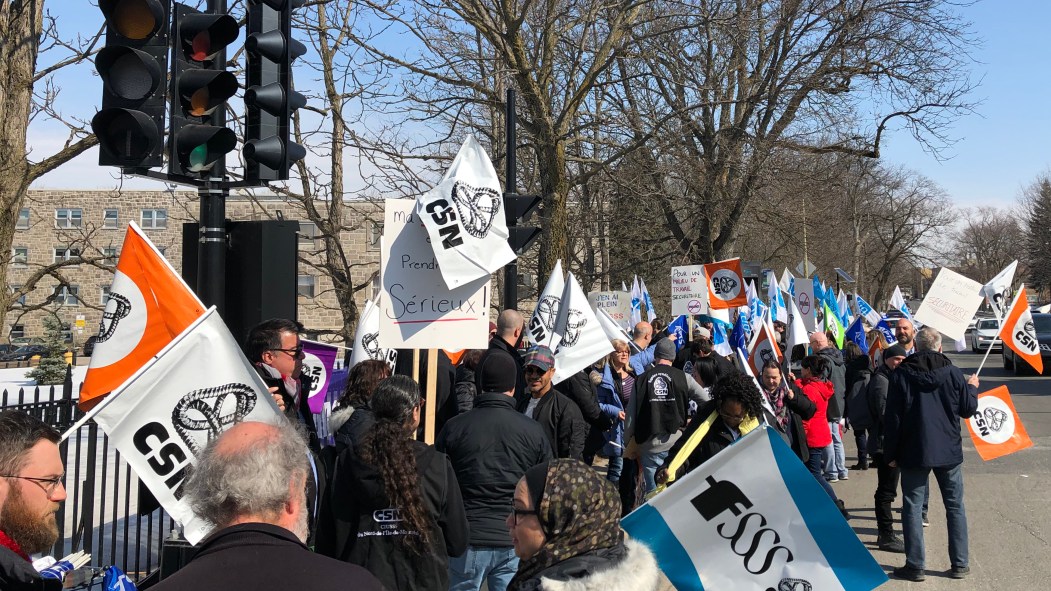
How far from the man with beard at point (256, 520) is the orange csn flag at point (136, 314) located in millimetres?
2703

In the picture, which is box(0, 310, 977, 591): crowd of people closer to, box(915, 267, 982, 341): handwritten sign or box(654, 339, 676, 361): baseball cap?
box(654, 339, 676, 361): baseball cap

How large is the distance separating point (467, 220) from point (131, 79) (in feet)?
8.90

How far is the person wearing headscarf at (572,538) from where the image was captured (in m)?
2.70

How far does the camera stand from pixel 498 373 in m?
5.11

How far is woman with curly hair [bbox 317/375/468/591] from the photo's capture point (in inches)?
162

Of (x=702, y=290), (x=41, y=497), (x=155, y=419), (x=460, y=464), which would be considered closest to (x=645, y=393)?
(x=460, y=464)

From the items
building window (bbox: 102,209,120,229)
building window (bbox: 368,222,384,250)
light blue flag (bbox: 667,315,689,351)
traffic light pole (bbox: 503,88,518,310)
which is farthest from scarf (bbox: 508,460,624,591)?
light blue flag (bbox: 667,315,689,351)

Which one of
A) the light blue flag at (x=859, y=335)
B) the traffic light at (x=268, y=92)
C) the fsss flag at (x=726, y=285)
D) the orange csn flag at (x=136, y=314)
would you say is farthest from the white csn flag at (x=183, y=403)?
the light blue flag at (x=859, y=335)

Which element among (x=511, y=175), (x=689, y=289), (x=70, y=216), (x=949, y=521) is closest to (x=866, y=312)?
(x=689, y=289)

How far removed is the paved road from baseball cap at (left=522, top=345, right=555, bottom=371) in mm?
2999

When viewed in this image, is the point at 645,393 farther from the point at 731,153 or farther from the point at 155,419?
the point at 731,153

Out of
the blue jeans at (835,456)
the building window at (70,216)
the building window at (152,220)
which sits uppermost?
the building window at (152,220)

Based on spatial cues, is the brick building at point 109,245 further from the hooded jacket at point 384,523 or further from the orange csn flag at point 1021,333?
the hooded jacket at point 384,523

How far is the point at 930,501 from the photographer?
10.2 metres
